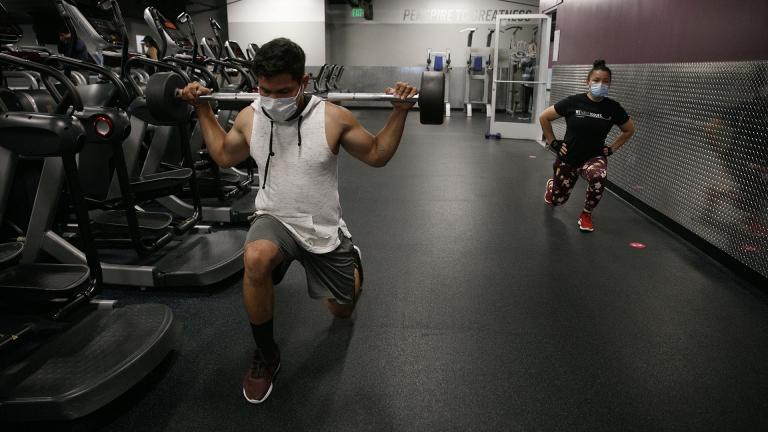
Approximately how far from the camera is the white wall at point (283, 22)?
14320 mm

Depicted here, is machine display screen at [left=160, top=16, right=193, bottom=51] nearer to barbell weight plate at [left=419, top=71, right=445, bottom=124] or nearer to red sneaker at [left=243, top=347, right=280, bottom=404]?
barbell weight plate at [left=419, top=71, right=445, bottom=124]

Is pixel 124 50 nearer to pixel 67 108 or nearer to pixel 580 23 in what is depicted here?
pixel 67 108

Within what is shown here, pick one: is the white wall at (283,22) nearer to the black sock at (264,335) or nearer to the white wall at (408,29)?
the white wall at (408,29)

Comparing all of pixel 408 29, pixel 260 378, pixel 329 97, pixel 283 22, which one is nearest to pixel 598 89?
pixel 329 97

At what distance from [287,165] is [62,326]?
54.0 inches

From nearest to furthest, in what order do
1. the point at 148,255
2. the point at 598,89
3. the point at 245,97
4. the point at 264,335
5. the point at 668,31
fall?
the point at 264,335 → the point at 245,97 → the point at 148,255 → the point at 598,89 → the point at 668,31

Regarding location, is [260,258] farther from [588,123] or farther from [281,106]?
[588,123]

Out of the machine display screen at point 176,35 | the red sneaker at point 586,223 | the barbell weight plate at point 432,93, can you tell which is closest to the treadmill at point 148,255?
the machine display screen at point 176,35

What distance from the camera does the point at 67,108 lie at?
7.27ft

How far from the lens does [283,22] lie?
1452cm

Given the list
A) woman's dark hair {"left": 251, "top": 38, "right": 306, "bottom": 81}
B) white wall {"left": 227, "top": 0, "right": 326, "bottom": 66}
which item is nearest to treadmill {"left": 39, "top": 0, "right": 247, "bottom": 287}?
woman's dark hair {"left": 251, "top": 38, "right": 306, "bottom": 81}

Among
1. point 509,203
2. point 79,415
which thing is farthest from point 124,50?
point 509,203

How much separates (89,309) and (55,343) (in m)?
0.31

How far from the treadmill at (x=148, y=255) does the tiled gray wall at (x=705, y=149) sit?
3058 millimetres
